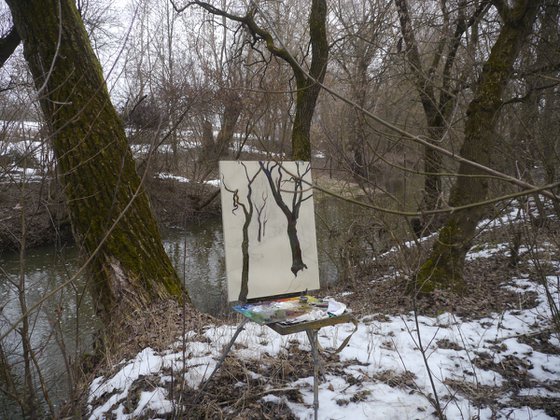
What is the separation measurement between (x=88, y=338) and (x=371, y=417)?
Answer: 4.65 metres

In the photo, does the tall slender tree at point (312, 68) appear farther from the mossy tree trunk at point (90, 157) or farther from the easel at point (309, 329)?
the easel at point (309, 329)

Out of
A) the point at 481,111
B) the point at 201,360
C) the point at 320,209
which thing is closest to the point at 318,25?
the point at 481,111

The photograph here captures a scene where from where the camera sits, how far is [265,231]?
325 cm

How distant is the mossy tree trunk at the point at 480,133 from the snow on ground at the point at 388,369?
29.2 inches

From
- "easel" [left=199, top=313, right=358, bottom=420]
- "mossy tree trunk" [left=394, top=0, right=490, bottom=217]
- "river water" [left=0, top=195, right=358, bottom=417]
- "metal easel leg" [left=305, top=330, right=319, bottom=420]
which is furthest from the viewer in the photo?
"mossy tree trunk" [left=394, top=0, right=490, bottom=217]

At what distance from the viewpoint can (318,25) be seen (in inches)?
280

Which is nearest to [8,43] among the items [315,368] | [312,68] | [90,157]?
[90,157]

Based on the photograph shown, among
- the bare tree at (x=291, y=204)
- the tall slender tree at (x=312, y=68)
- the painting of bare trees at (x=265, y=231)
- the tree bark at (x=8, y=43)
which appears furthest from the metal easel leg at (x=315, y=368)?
the tree bark at (x=8, y=43)

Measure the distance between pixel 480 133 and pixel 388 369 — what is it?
2.85 meters

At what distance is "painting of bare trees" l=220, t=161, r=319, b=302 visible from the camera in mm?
3098

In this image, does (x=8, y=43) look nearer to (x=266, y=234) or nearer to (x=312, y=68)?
(x=312, y=68)

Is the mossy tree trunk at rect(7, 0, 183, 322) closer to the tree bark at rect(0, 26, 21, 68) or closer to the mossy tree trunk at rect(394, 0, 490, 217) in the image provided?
the tree bark at rect(0, 26, 21, 68)

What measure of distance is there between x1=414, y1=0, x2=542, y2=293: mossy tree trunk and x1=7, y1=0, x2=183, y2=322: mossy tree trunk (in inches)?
114

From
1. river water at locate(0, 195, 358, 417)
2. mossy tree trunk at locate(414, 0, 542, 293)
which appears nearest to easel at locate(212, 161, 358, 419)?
river water at locate(0, 195, 358, 417)
